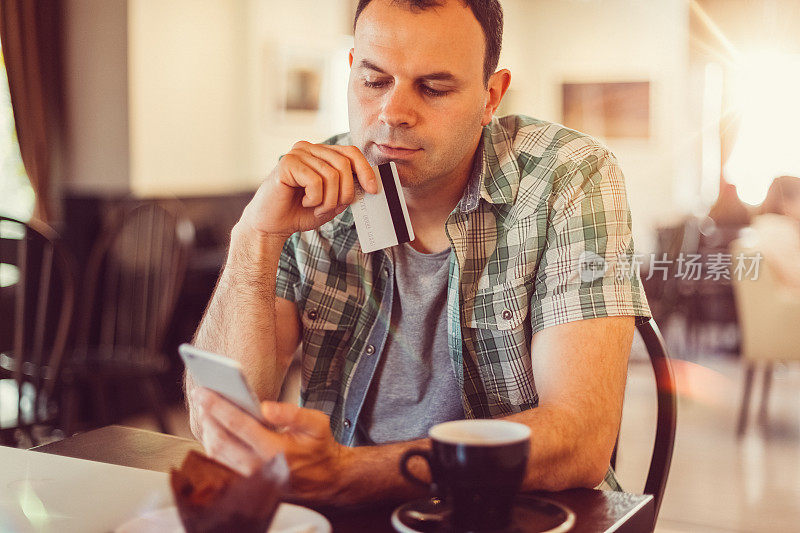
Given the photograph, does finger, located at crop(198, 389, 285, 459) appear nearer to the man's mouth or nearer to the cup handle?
the cup handle

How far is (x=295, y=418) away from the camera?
2.25 ft

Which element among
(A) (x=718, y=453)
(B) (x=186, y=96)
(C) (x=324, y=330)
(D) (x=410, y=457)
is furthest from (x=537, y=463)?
(B) (x=186, y=96)

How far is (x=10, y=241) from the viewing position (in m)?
2.52

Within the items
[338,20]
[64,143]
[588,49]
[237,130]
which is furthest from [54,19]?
[588,49]

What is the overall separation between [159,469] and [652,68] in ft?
14.7

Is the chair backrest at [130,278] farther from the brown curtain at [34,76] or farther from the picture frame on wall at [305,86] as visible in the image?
the picture frame on wall at [305,86]

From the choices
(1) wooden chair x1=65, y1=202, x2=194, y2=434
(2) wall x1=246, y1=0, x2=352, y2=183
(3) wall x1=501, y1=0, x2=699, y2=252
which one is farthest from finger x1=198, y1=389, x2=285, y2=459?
(2) wall x1=246, y1=0, x2=352, y2=183

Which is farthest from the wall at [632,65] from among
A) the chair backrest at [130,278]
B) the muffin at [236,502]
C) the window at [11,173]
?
the muffin at [236,502]

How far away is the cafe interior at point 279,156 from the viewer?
267 centimetres

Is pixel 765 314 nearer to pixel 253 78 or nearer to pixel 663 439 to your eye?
pixel 663 439

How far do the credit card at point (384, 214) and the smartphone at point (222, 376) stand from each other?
0.39 meters

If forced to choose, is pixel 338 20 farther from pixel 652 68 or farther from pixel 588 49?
pixel 652 68

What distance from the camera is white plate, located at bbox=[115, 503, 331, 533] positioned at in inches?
22.9

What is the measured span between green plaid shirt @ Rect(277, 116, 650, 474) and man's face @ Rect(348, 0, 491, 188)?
0.10 metres
